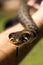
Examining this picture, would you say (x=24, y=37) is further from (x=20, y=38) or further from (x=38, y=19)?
(x=38, y=19)

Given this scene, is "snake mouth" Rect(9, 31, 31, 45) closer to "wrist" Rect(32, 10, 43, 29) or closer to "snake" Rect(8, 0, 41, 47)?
"snake" Rect(8, 0, 41, 47)

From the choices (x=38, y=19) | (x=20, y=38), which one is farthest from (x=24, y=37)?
(x=38, y=19)

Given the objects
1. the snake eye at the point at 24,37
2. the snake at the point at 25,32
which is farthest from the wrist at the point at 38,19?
the snake eye at the point at 24,37

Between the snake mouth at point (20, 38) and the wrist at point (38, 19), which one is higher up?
the snake mouth at point (20, 38)

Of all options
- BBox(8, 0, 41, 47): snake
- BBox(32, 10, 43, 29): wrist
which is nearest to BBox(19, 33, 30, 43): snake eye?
BBox(8, 0, 41, 47): snake

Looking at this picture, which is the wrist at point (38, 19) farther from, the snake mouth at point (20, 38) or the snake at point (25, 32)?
the snake mouth at point (20, 38)

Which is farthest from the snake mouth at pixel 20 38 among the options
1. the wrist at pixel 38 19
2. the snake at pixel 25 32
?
the wrist at pixel 38 19

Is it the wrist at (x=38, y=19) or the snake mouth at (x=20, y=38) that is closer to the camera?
the snake mouth at (x=20, y=38)
